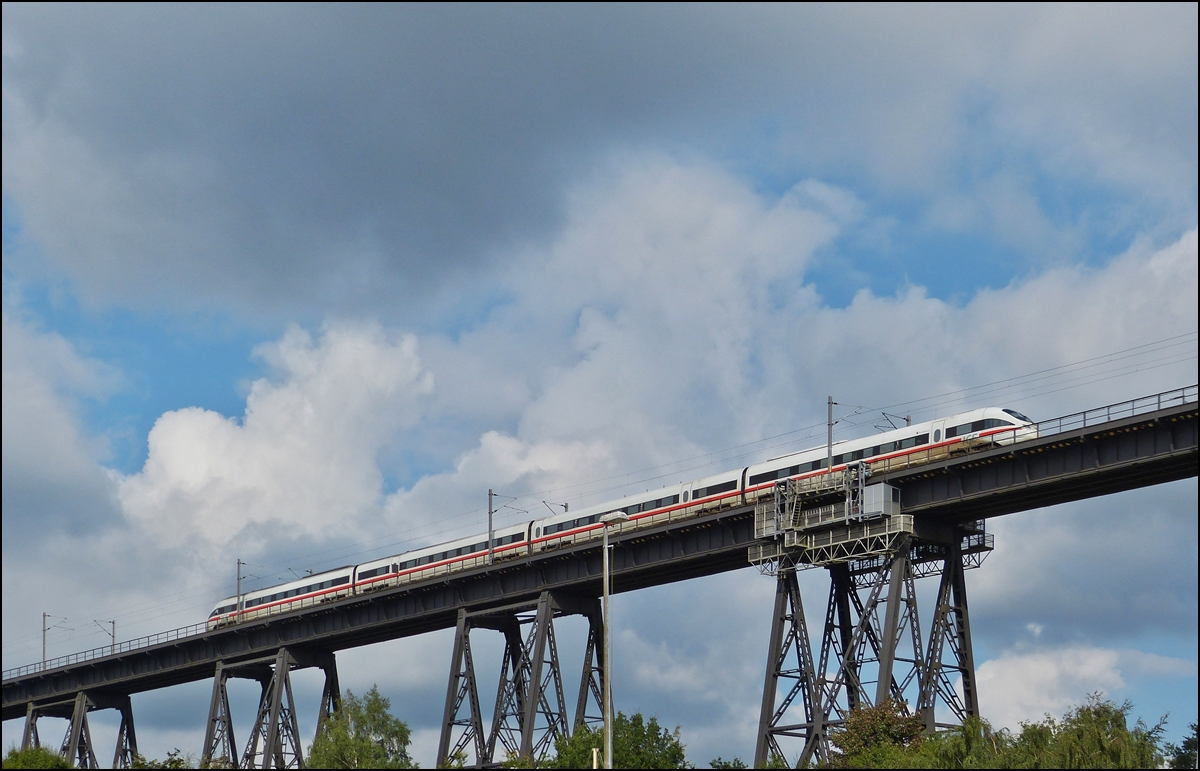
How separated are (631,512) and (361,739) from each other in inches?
906

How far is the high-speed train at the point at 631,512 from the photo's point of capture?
79.8 metres

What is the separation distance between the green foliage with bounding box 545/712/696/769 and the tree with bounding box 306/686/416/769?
12.3 m

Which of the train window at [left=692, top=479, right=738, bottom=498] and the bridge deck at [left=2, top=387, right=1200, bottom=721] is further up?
the train window at [left=692, top=479, right=738, bottom=498]

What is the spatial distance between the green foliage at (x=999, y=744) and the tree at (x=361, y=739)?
2937cm

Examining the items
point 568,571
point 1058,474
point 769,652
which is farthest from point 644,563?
point 1058,474

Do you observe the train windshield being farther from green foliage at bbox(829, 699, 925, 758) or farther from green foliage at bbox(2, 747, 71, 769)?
green foliage at bbox(2, 747, 71, 769)

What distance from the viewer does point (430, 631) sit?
108m

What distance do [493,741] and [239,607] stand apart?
152 ft

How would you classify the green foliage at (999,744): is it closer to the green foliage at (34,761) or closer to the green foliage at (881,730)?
the green foliage at (881,730)

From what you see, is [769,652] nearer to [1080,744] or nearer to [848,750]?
[848,750]

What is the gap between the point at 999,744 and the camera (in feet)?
213

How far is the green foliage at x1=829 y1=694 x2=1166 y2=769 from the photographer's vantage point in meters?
60.7

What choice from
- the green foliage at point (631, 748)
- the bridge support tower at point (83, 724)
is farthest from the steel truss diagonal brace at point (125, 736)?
the green foliage at point (631, 748)

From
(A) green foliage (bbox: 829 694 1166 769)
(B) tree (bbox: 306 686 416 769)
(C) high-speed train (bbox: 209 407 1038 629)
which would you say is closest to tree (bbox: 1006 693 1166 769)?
(A) green foliage (bbox: 829 694 1166 769)
